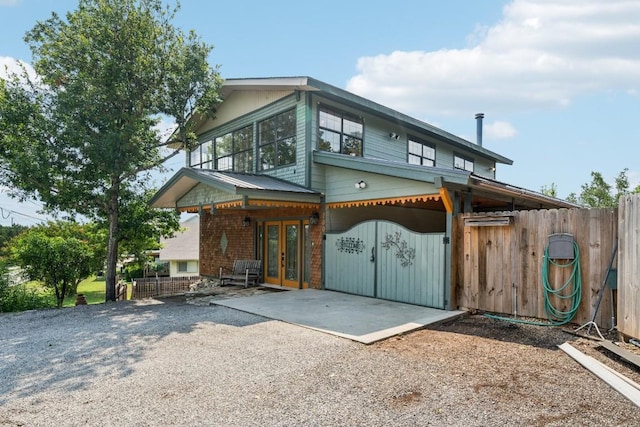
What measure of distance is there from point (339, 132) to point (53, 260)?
378 inches

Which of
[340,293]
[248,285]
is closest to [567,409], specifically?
[340,293]

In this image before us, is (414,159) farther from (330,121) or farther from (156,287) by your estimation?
(156,287)

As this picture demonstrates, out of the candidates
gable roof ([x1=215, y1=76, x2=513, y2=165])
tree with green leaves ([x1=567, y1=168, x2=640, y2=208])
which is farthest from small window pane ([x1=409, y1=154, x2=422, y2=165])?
tree with green leaves ([x1=567, y1=168, x2=640, y2=208])

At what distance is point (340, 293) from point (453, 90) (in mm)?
11295

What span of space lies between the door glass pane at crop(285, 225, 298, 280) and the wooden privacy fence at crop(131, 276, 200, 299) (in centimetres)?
365

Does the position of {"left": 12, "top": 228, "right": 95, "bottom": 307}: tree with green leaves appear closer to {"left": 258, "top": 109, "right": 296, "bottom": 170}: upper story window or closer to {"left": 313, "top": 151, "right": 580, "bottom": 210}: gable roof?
{"left": 258, "top": 109, "right": 296, "bottom": 170}: upper story window

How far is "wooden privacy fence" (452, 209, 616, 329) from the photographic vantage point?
6047 mm

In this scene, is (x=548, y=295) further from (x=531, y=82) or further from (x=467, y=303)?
(x=531, y=82)

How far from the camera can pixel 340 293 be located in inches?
390

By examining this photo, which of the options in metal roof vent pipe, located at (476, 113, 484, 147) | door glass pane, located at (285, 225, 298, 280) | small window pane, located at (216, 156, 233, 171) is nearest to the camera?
door glass pane, located at (285, 225, 298, 280)

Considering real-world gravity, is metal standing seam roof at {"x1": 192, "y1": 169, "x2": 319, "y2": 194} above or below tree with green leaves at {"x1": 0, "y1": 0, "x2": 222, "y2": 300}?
below

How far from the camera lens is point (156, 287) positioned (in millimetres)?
11992

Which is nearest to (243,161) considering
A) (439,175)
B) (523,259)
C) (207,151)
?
(207,151)

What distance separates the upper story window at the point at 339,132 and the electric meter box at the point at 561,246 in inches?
256
